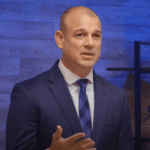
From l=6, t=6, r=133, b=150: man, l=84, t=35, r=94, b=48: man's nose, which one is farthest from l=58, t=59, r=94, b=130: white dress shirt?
l=84, t=35, r=94, b=48: man's nose

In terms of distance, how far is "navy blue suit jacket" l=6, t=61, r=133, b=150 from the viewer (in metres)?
0.81

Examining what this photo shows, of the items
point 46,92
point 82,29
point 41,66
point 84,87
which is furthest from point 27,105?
point 41,66

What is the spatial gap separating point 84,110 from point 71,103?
3.1 inches

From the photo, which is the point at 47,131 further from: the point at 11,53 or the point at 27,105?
the point at 11,53

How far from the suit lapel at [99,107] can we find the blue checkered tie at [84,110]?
29 mm

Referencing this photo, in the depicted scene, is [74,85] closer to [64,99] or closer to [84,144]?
[64,99]

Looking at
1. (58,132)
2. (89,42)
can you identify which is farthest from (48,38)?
(58,132)

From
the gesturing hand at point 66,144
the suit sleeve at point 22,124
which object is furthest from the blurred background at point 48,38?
the gesturing hand at point 66,144

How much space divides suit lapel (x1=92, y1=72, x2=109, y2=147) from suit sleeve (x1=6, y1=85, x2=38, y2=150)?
265 millimetres

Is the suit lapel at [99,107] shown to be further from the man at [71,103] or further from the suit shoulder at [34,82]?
the suit shoulder at [34,82]

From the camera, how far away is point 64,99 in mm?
852

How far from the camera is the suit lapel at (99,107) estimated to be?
858 millimetres

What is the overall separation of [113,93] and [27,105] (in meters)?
0.43

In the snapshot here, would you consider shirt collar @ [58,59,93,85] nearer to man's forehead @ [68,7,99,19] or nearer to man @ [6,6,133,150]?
man @ [6,6,133,150]
